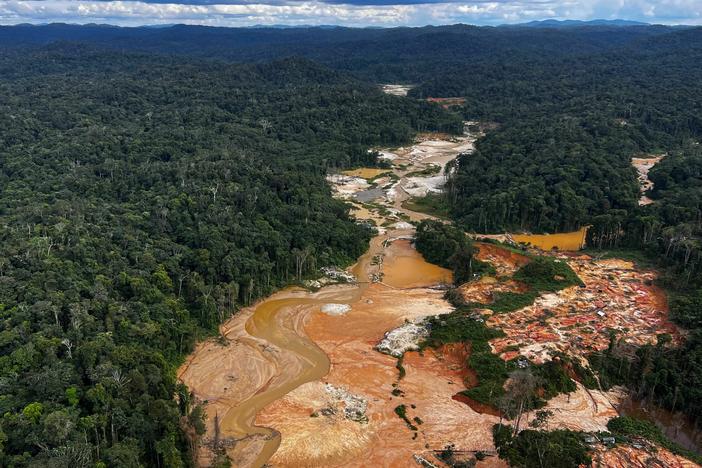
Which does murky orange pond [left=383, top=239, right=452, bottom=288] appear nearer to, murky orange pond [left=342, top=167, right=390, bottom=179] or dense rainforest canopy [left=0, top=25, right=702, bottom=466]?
dense rainforest canopy [left=0, top=25, right=702, bottom=466]

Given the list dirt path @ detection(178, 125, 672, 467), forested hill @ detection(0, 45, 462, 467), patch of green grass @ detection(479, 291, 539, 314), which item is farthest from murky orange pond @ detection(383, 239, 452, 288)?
patch of green grass @ detection(479, 291, 539, 314)

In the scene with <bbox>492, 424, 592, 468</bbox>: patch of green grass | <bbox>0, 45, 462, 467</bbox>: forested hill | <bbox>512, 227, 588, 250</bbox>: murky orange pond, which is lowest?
<bbox>512, 227, 588, 250</bbox>: murky orange pond

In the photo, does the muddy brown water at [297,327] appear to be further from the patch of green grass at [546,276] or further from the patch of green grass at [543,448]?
the patch of green grass at [543,448]

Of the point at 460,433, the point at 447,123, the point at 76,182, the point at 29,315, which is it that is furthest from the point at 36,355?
the point at 447,123

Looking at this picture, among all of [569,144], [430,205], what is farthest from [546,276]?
[569,144]

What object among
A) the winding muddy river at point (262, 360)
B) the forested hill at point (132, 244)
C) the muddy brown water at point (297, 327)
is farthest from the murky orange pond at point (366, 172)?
the winding muddy river at point (262, 360)

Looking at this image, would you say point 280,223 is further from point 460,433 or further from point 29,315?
point 460,433

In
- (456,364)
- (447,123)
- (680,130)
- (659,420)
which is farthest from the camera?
(447,123)
